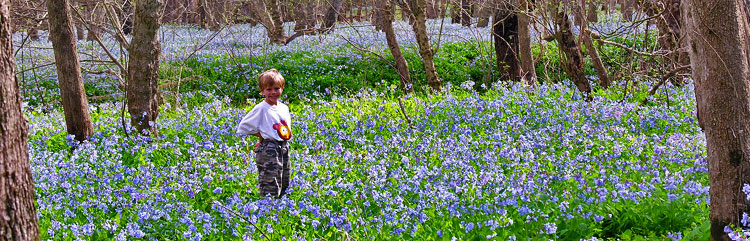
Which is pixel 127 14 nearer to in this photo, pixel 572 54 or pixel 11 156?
pixel 572 54

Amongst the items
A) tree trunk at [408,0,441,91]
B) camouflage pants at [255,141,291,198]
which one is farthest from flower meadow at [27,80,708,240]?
tree trunk at [408,0,441,91]

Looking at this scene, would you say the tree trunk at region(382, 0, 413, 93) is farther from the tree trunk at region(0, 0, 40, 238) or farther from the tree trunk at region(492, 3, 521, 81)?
the tree trunk at region(0, 0, 40, 238)

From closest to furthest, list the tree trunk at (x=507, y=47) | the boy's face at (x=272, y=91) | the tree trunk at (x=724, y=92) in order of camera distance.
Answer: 1. the tree trunk at (x=724, y=92)
2. the boy's face at (x=272, y=91)
3. the tree trunk at (x=507, y=47)

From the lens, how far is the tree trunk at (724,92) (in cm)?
354

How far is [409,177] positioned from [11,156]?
321 cm

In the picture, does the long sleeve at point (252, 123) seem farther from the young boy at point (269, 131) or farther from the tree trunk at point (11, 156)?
the tree trunk at point (11, 156)

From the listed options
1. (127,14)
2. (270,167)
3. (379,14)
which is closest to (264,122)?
(270,167)

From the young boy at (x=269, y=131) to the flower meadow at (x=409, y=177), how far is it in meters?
0.18

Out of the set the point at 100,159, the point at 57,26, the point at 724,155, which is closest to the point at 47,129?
the point at 57,26

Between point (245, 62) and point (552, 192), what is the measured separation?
38.6 feet

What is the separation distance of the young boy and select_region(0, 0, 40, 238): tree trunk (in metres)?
2.39

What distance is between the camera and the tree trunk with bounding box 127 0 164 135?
675 cm

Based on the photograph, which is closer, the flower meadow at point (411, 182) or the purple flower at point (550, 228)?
the purple flower at point (550, 228)

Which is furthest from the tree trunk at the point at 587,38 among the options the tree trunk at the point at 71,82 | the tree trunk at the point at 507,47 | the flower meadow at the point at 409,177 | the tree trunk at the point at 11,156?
the tree trunk at the point at 11,156
